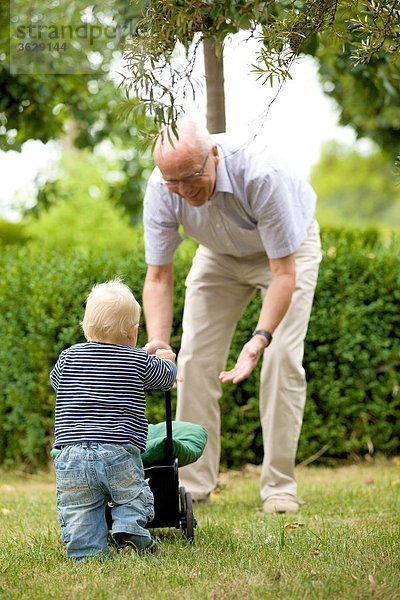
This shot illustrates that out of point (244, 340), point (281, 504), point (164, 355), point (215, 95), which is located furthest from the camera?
point (244, 340)

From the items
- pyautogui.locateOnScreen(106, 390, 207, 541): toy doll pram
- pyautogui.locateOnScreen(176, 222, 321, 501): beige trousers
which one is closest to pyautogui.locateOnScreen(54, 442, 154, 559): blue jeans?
pyautogui.locateOnScreen(106, 390, 207, 541): toy doll pram

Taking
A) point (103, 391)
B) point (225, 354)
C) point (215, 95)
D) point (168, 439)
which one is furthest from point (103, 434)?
point (215, 95)

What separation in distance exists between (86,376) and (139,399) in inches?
8.7

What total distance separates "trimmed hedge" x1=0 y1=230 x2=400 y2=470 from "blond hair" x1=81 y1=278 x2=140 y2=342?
2.75 metres

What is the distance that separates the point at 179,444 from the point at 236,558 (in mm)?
608

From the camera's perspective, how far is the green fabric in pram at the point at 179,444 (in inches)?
141

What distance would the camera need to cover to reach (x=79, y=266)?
250 inches

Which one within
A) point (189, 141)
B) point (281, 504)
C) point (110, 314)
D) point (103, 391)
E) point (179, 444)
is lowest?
point (281, 504)

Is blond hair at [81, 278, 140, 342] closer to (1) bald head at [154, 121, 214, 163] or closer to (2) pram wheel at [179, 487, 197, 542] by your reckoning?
(2) pram wheel at [179, 487, 197, 542]

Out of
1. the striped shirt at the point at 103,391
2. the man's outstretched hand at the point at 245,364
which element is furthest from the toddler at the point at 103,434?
the man's outstretched hand at the point at 245,364

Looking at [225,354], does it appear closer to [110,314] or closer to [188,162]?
[188,162]

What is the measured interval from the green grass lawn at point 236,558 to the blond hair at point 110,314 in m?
0.82

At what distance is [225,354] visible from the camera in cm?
486

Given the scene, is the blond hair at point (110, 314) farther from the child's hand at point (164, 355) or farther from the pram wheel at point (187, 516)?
the pram wheel at point (187, 516)
